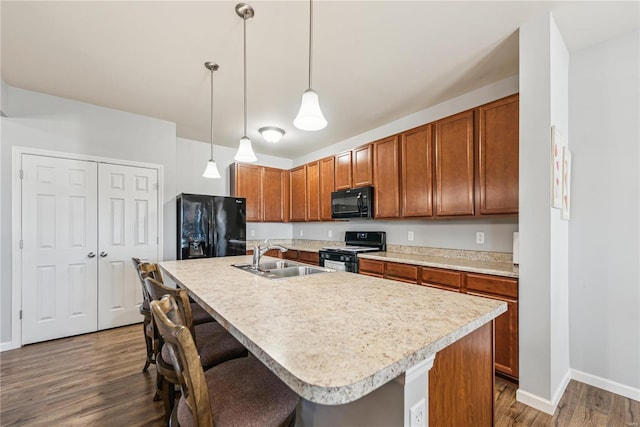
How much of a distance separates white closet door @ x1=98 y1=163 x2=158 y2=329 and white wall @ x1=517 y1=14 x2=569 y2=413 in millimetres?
4037

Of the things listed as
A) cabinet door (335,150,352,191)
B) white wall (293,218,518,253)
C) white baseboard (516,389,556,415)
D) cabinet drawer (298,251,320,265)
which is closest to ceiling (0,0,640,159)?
cabinet door (335,150,352,191)

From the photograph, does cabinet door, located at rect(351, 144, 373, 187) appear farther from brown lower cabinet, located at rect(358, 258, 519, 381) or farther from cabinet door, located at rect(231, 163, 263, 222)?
cabinet door, located at rect(231, 163, 263, 222)

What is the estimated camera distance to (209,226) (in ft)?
12.7

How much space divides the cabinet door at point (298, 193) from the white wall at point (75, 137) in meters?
1.98

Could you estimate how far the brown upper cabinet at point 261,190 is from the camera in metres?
4.72

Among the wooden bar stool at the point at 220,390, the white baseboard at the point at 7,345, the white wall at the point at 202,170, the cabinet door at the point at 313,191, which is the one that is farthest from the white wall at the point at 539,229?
the white baseboard at the point at 7,345

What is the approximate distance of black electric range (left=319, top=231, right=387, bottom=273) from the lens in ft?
11.5

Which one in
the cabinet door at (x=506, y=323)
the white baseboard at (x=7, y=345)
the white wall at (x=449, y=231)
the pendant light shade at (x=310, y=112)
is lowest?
the white baseboard at (x=7, y=345)

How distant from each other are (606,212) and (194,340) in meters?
2.99

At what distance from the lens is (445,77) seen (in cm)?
270

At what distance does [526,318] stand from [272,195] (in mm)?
4037

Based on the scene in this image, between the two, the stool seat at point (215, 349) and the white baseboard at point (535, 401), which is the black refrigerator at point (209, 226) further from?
the white baseboard at point (535, 401)

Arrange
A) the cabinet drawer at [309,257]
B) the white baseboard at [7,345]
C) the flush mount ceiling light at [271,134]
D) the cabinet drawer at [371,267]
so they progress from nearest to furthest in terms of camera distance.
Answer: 1. the white baseboard at [7,345]
2. the cabinet drawer at [371,267]
3. the flush mount ceiling light at [271,134]
4. the cabinet drawer at [309,257]

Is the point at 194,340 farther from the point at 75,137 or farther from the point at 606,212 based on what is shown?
the point at 75,137
